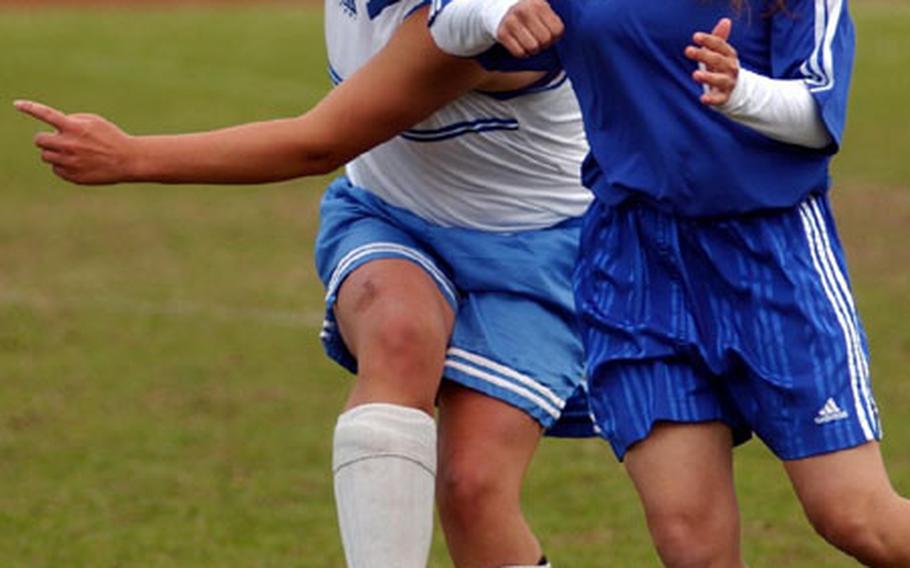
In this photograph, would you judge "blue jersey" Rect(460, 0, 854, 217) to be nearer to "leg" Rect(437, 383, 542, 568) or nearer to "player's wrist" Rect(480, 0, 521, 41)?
"player's wrist" Rect(480, 0, 521, 41)

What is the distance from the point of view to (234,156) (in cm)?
457

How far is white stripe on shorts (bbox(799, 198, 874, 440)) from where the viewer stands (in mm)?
4246

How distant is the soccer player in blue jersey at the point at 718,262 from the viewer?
4.17m

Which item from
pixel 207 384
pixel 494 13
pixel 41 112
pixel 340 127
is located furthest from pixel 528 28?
pixel 207 384

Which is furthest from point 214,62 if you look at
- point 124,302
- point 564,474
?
point 564,474

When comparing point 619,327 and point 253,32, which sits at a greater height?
point 619,327

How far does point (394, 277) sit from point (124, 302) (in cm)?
566

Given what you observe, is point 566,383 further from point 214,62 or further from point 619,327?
point 214,62

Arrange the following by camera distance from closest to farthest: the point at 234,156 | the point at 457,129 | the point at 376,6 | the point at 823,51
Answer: the point at 823,51, the point at 234,156, the point at 376,6, the point at 457,129

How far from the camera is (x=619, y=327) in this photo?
4359mm

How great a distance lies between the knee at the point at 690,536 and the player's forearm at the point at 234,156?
3.25 feet

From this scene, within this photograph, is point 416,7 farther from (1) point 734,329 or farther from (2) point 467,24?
(1) point 734,329

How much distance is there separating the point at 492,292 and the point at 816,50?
1101 mm

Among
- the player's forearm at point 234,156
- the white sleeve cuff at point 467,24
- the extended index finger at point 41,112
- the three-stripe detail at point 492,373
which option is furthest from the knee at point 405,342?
the extended index finger at point 41,112
